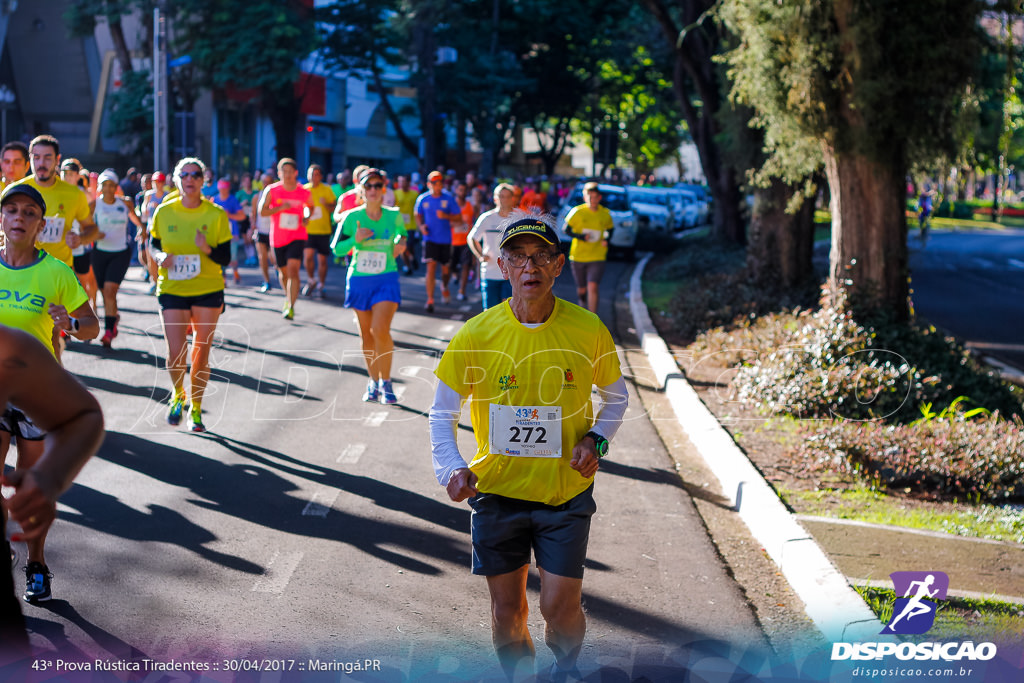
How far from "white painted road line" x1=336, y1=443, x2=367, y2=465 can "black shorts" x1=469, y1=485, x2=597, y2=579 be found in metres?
4.17

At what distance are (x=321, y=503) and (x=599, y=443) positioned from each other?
131 inches

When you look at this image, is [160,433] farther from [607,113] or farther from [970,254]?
[607,113]

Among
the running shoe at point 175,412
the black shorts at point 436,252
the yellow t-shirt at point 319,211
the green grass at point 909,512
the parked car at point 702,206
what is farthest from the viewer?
the parked car at point 702,206

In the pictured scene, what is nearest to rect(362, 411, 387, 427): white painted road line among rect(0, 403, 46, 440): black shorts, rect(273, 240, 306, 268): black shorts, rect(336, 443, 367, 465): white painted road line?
rect(336, 443, 367, 465): white painted road line

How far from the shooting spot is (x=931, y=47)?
10555 millimetres

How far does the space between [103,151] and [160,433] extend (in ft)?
126

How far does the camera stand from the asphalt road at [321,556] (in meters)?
4.75

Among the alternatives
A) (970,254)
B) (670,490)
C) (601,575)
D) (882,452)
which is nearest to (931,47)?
(882,452)

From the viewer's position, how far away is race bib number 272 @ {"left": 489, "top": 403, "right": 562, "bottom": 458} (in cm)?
403

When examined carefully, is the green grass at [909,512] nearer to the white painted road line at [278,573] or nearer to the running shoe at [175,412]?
the white painted road line at [278,573]

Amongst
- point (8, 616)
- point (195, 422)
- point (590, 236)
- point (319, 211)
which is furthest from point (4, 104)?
point (8, 616)

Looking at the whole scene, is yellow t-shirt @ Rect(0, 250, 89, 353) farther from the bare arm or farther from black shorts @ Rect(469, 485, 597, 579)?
the bare arm

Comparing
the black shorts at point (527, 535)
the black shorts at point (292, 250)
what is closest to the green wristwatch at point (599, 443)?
the black shorts at point (527, 535)

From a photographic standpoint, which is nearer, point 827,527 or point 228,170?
point 827,527
